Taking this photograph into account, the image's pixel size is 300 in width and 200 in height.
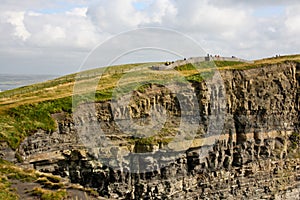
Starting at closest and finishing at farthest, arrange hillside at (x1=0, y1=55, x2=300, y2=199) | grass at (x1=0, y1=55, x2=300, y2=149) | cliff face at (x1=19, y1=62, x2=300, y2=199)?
1. grass at (x1=0, y1=55, x2=300, y2=149)
2. hillside at (x1=0, y1=55, x2=300, y2=199)
3. cliff face at (x1=19, y1=62, x2=300, y2=199)

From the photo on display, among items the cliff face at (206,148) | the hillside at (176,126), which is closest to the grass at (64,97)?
the hillside at (176,126)

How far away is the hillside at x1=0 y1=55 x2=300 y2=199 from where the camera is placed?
33.8m

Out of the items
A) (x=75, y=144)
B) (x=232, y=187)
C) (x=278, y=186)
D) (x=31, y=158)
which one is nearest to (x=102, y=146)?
(x=75, y=144)

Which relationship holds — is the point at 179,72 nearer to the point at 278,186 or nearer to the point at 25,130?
the point at 278,186

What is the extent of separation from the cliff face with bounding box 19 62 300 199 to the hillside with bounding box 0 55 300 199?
106mm

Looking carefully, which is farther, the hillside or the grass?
the hillside

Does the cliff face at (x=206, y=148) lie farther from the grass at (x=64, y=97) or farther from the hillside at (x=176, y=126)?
the grass at (x=64, y=97)

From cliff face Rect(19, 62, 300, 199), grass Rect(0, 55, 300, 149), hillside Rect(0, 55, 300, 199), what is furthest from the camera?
cliff face Rect(19, 62, 300, 199)

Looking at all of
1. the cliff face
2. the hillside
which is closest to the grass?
the hillside

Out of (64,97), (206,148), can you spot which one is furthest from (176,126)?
(64,97)

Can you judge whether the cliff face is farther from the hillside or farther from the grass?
the grass

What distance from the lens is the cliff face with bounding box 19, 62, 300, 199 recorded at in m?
35.8

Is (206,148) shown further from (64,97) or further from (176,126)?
(64,97)

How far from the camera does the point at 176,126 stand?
144ft
